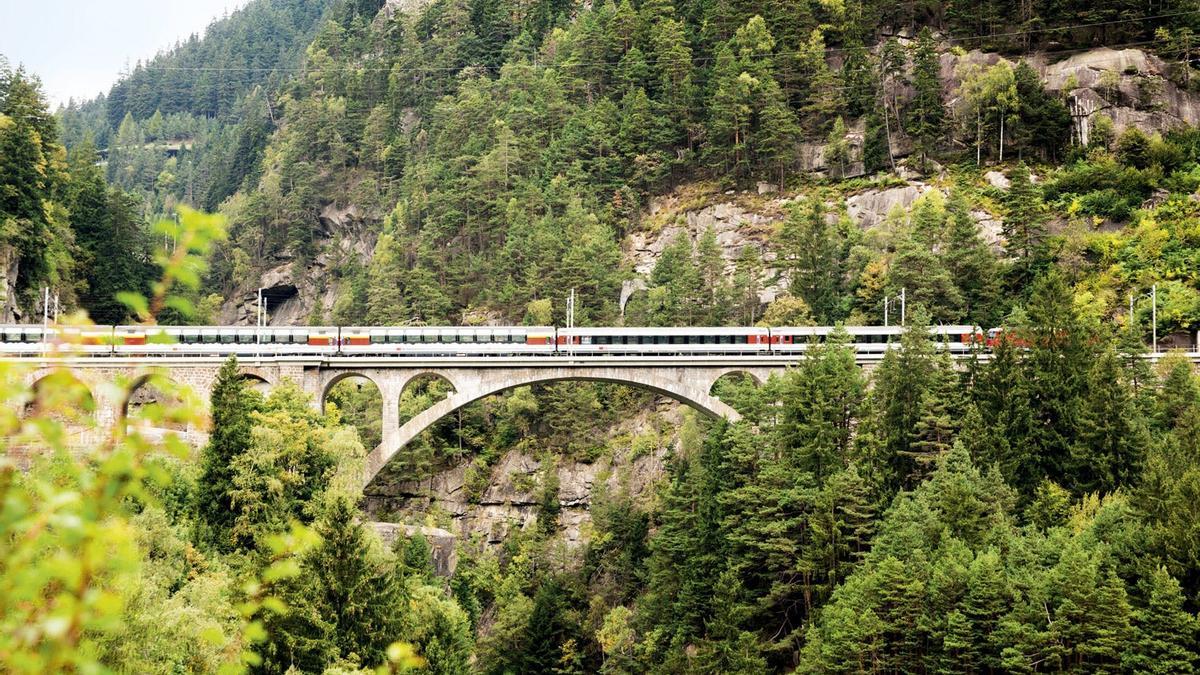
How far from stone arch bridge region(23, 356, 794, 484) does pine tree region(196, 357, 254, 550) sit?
3.74 meters

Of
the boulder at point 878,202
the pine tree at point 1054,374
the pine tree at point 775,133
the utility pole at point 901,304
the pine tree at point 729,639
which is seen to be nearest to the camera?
the pine tree at point 729,639

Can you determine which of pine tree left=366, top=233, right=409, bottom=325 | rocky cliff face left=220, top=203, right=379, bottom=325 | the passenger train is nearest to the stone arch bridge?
the passenger train

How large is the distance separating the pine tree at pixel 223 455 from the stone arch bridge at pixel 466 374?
3743mm

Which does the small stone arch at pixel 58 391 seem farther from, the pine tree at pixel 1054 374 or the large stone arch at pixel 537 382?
the large stone arch at pixel 537 382

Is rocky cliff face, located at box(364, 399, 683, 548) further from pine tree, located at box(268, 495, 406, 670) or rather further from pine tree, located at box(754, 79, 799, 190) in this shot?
pine tree, located at box(268, 495, 406, 670)

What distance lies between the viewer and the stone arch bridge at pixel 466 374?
171 ft

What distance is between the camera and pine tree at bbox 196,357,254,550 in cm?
4419

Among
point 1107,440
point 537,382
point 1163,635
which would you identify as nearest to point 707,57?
point 537,382

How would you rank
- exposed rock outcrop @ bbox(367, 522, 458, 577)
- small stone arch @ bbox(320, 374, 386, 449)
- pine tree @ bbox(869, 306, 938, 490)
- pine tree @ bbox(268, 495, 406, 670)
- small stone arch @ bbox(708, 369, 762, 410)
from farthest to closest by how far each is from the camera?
1. small stone arch @ bbox(320, 374, 386, 449)
2. exposed rock outcrop @ bbox(367, 522, 458, 577)
3. small stone arch @ bbox(708, 369, 762, 410)
4. pine tree @ bbox(869, 306, 938, 490)
5. pine tree @ bbox(268, 495, 406, 670)

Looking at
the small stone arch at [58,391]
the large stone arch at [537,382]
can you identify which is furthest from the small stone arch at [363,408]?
the small stone arch at [58,391]

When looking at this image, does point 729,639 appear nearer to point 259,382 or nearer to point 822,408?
point 822,408

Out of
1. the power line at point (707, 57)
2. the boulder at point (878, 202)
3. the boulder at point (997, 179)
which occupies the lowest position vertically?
the boulder at point (878, 202)

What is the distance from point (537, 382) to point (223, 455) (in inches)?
525

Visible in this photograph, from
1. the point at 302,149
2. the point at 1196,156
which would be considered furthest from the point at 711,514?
the point at 302,149
